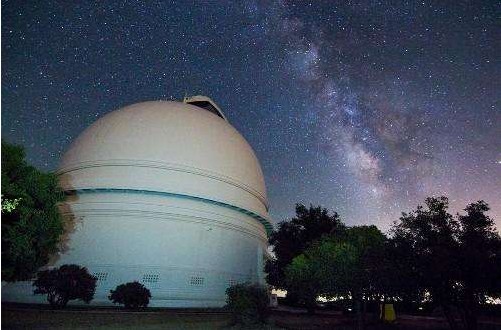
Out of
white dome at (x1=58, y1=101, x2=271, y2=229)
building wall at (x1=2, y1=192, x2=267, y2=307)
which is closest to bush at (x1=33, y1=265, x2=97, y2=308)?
building wall at (x1=2, y1=192, x2=267, y2=307)

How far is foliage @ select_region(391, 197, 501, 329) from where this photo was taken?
46.7ft

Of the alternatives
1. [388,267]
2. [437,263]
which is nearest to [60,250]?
[388,267]

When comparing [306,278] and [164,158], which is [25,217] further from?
[164,158]

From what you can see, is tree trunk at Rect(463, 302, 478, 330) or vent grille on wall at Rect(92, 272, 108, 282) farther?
vent grille on wall at Rect(92, 272, 108, 282)

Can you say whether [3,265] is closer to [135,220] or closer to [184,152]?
[135,220]

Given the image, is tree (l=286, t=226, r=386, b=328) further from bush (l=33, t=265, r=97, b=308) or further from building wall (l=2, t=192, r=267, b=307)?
bush (l=33, t=265, r=97, b=308)

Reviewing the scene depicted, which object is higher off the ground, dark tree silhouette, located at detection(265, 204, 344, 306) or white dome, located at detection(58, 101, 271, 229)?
white dome, located at detection(58, 101, 271, 229)

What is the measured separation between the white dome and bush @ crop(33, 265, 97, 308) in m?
8.82

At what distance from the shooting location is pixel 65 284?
63.3 feet

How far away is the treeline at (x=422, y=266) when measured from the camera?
1434 cm

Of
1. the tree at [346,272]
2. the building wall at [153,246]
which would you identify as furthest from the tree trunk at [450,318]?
the building wall at [153,246]

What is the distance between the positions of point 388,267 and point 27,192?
1642 centimetres

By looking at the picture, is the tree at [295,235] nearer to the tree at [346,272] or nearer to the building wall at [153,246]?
the building wall at [153,246]

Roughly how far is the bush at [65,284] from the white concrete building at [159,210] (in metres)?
4.53
